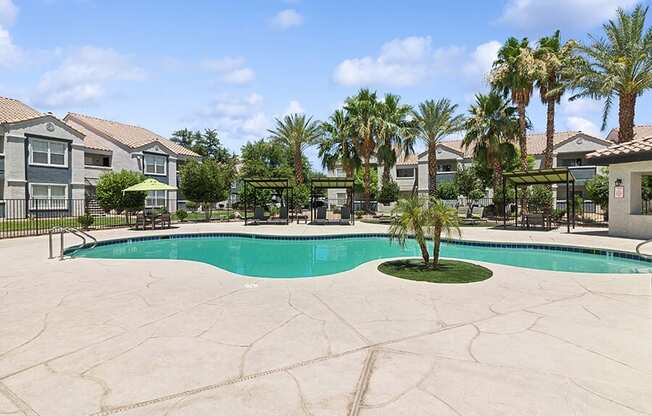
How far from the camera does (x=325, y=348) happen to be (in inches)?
160

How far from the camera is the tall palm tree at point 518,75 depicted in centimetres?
2277

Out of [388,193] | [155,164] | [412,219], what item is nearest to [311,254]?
[412,219]

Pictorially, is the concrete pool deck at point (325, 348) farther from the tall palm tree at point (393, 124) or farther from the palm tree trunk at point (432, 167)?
the tall palm tree at point (393, 124)

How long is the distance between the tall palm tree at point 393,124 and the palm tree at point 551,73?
349 inches

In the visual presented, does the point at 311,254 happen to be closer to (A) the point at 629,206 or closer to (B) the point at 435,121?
(A) the point at 629,206

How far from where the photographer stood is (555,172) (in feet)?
58.3

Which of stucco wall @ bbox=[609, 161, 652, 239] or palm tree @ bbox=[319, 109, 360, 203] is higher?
palm tree @ bbox=[319, 109, 360, 203]

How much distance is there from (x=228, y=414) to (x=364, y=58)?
1993 centimetres

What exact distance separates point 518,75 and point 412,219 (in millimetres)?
19591

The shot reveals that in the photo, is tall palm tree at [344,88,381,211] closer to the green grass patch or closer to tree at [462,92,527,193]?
tree at [462,92,527,193]

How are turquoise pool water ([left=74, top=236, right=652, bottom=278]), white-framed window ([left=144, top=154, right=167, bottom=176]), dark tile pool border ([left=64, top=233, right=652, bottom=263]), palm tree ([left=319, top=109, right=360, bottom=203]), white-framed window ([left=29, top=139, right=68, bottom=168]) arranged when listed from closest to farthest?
turquoise pool water ([left=74, top=236, right=652, bottom=278]) < dark tile pool border ([left=64, top=233, right=652, bottom=263]) < white-framed window ([left=29, top=139, right=68, bottom=168]) < palm tree ([left=319, top=109, right=360, bottom=203]) < white-framed window ([left=144, top=154, right=167, bottom=176])

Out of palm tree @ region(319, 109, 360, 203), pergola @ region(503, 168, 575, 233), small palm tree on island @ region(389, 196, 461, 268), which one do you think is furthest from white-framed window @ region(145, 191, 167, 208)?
small palm tree on island @ region(389, 196, 461, 268)

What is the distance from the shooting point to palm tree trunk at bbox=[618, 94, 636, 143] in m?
18.9

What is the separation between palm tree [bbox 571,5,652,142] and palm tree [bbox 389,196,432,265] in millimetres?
16379
